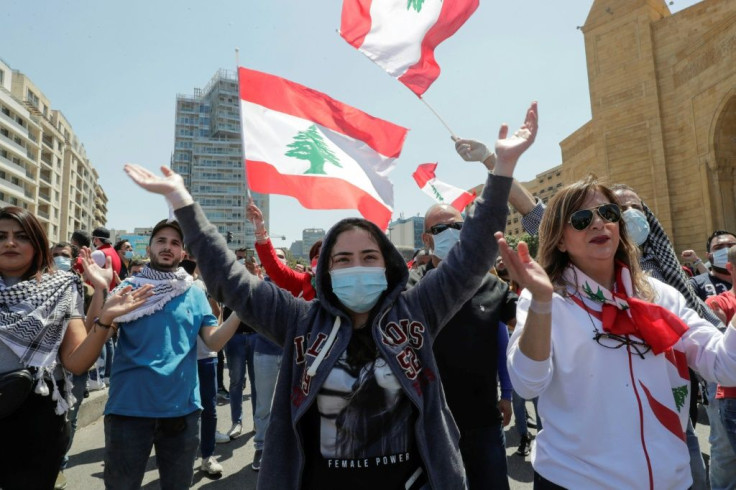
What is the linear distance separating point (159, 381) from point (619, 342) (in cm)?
251

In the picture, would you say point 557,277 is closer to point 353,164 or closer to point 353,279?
point 353,279

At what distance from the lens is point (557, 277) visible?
1.90 meters

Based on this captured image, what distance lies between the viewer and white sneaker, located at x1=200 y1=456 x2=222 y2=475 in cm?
429

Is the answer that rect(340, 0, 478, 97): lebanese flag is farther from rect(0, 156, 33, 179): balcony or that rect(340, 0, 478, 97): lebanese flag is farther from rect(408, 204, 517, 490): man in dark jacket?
rect(0, 156, 33, 179): balcony

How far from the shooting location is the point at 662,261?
2682 millimetres

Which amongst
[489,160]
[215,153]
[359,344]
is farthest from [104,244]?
[215,153]

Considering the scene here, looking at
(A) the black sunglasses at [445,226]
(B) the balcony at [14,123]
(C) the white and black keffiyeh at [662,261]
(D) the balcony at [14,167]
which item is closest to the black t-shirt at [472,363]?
(A) the black sunglasses at [445,226]

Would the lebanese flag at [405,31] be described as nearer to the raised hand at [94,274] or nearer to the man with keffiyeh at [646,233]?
the man with keffiyeh at [646,233]

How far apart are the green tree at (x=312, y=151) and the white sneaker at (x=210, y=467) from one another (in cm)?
289

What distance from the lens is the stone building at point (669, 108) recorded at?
18562 mm

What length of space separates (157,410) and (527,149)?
2.53m

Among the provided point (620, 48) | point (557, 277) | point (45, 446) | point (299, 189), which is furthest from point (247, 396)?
point (620, 48)

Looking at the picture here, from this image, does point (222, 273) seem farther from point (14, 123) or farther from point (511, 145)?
point (14, 123)

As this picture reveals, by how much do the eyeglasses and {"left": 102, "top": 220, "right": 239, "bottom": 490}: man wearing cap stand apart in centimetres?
214
